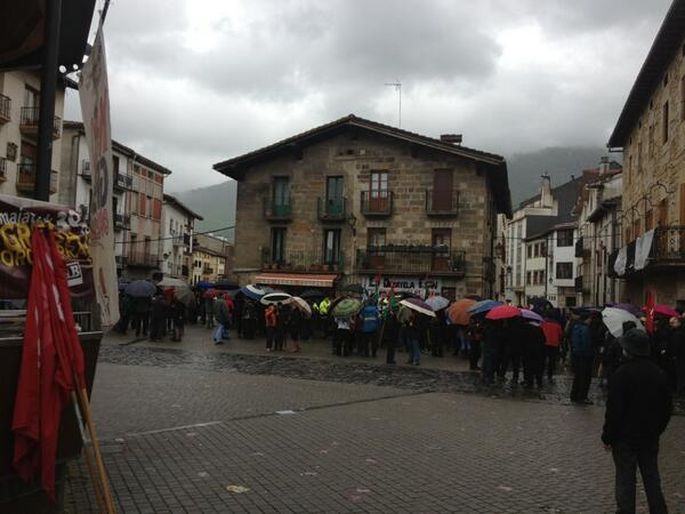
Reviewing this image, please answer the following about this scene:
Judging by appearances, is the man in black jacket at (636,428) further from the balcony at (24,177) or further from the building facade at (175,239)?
the building facade at (175,239)

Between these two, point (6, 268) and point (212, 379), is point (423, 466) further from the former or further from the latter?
point (212, 379)

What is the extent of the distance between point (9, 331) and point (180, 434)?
4.30 metres

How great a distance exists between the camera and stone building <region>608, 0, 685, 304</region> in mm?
20859

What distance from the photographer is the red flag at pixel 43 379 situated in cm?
399

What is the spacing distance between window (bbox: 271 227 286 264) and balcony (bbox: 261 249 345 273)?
0.45ft

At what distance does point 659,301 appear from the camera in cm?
2289

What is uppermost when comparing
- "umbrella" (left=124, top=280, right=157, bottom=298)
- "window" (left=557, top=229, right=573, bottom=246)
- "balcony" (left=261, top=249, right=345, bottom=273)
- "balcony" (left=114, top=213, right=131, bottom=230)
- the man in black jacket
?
"window" (left=557, top=229, right=573, bottom=246)

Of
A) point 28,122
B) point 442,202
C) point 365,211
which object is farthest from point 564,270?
point 28,122

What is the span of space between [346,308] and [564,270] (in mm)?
59353

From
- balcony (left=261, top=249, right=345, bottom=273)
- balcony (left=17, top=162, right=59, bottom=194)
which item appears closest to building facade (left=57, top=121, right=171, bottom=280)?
balcony (left=17, top=162, right=59, bottom=194)

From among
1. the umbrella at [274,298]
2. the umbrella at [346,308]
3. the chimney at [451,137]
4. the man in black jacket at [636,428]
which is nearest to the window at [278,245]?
the chimney at [451,137]

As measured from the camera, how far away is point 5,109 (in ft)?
109

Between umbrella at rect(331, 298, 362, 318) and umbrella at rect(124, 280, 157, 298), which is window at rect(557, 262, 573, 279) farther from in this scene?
umbrella at rect(124, 280, 157, 298)

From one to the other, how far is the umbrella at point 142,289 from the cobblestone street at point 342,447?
6794 mm
